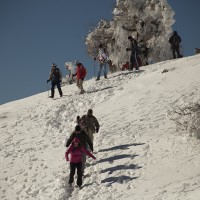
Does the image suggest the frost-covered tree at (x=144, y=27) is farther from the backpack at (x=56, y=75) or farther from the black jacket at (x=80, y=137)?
the black jacket at (x=80, y=137)

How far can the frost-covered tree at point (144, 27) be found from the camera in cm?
3559

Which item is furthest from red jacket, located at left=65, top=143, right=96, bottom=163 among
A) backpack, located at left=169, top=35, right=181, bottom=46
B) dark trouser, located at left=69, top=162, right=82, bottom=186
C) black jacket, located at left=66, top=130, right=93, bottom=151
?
backpack, located at left=169, top=35, right=181, bottom=46

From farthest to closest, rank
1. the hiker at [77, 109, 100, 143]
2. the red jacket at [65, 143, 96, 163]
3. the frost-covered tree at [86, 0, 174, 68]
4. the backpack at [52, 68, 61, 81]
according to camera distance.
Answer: the frost-covered tree at [86, 0, 174, 68]
the backpack at [52, 68, 61, 81]
the hiker at [77, 109, 100, 143]
the red jacket at [65, 143, 96, 163]

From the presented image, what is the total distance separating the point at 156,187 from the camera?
339 inches

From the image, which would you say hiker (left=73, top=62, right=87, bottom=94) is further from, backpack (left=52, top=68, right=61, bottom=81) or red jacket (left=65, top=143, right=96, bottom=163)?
red jacket (left=65, top=143, right=96, bottom=163)

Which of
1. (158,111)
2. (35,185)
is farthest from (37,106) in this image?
(35,185)

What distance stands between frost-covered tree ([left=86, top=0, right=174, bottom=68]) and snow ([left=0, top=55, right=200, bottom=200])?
14.6 meters

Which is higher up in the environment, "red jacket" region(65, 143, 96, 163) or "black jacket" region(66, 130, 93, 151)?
"black jacket" region(66, 130, 93, 151)

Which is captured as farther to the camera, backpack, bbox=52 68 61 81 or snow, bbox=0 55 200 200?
backpack, bbox=52 68 61 81

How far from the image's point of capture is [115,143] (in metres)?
12.3

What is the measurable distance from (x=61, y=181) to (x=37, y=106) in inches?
370

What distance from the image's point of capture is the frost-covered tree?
35.6 metres

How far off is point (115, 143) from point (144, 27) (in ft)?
82.8

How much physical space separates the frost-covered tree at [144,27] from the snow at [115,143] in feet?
47.9
